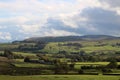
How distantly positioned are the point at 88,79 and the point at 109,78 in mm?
10194

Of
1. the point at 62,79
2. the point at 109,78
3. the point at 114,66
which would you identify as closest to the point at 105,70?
the point at 114,66

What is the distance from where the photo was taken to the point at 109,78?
137000 millimetres

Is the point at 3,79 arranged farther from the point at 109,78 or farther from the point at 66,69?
the point at 66,69

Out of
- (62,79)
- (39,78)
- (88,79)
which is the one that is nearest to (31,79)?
(39,78)

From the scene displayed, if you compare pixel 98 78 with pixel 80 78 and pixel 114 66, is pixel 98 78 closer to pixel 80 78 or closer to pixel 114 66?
pixel 80 78

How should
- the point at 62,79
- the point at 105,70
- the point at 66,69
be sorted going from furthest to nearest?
the point at 66,69, the point at 105,70, the point at 62,79

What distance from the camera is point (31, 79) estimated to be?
443ft

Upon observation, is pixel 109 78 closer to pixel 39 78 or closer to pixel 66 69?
pixel 39 78

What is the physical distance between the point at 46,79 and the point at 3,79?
19707 millimetres

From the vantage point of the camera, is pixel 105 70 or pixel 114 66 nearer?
pixel 105 70

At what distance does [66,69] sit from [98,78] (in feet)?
188

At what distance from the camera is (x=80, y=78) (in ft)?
451

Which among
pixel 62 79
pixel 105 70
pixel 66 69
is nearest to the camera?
pixel 62 79

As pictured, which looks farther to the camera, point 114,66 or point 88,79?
point 114,66
